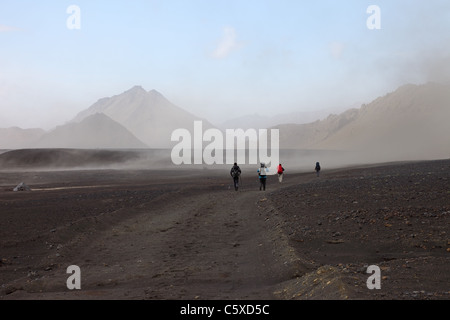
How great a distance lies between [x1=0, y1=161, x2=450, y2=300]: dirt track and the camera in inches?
297

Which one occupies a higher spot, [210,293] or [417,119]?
[417,119]

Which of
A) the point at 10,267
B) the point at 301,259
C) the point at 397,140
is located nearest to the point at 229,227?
the point at 301,259

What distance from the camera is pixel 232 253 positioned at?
35.1ft

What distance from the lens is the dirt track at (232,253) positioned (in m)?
7.55

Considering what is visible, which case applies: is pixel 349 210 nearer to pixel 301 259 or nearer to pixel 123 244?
pixel 301 259

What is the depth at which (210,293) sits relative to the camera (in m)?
7.62
